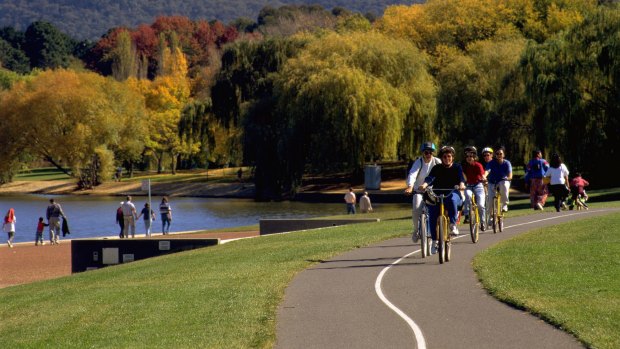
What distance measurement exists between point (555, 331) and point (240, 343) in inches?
134

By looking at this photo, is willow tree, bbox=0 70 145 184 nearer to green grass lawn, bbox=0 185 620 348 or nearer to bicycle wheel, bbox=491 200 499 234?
green grass lawn, bbox=0 185 620 348

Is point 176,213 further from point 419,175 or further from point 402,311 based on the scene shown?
point 402,311

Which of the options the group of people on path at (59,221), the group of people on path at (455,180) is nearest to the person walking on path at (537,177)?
the group of people on path at (455,180)

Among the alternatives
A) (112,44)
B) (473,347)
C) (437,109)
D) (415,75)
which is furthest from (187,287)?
(112,44)

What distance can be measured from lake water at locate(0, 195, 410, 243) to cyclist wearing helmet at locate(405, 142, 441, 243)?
111 ft

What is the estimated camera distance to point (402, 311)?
13.0 meters

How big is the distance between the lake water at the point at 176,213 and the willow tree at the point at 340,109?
2.95 m

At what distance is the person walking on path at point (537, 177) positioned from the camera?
31641 mm

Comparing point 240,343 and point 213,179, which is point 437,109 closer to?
point 213,179

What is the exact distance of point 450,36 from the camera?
8625cm

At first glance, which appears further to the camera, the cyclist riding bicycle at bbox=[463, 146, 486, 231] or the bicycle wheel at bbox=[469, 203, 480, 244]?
the cyclist riding bicycle at bbox=[463, 146, 486, 231]

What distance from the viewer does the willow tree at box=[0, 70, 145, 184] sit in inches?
3573

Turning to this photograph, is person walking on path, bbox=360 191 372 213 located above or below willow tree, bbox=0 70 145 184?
below

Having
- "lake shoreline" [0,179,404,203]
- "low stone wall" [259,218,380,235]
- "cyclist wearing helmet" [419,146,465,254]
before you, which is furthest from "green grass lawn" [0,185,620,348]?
"lake shoreline" [0,179,404,203]
